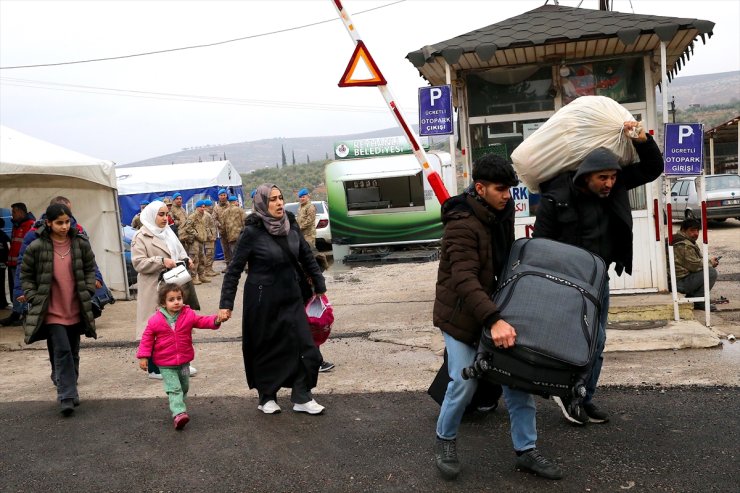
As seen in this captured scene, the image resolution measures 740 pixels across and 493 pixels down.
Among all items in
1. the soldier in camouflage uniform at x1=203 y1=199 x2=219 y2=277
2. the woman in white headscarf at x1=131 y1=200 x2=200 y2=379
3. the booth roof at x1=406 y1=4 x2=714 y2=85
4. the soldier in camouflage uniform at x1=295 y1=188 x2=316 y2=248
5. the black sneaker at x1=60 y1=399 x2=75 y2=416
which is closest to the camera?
the black sneaker at x1=60 y1=399 x2=75 y2=416

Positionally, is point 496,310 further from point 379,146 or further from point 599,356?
point 379,146

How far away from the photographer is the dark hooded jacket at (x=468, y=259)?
3.68 m

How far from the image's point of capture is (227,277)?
533cm

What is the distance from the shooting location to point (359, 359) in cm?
691

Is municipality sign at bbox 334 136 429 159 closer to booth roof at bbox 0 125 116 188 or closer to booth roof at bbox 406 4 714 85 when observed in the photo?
booth roof at bbox 0 125 116 188

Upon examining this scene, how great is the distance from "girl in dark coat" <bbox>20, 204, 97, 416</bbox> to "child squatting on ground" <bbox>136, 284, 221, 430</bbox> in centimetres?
102


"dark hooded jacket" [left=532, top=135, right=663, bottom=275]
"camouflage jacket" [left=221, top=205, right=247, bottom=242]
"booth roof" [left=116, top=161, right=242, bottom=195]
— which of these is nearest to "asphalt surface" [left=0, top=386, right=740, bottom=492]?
"dark hooded jacket" [left=532, top=135, right=663, bottom=275]

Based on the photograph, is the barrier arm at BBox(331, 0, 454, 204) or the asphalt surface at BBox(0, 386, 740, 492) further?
the barrier arm at BBox(331, 0, 454, 204)

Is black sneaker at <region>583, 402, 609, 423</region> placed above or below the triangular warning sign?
below

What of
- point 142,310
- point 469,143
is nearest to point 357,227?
point 469,143

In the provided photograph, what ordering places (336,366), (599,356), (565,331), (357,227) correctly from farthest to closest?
1. (357,227)
2. (336,366)
3. (599,356)
4. (565,331)

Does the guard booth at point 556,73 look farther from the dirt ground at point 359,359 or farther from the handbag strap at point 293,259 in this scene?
the handbag strap at point 293,259

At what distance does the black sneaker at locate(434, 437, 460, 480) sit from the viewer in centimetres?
392

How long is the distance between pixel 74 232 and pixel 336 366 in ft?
8.39
